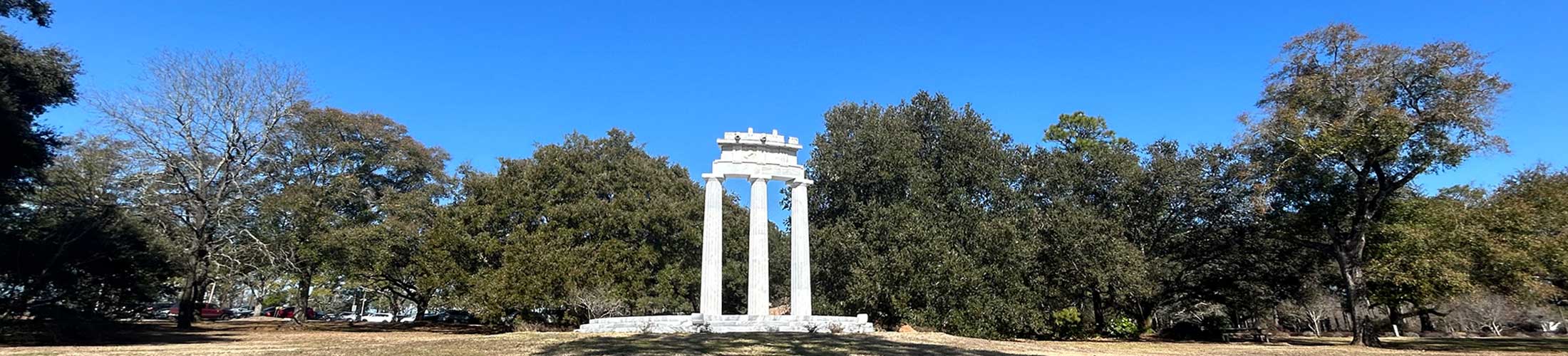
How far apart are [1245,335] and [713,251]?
2339 centimetres

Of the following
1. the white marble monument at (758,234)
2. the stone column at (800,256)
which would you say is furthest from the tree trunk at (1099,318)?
the stone column at (800,256)

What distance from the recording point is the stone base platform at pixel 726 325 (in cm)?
2316

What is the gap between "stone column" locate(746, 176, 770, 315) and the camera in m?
26.4

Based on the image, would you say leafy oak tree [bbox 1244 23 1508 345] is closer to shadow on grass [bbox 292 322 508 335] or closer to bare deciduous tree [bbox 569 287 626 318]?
bare deciduous tree [bbox 569 287 626 318]

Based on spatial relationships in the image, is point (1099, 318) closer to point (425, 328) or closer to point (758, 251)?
point (758, 251)

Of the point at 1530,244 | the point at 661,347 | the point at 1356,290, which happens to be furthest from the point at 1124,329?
the point at 661,347

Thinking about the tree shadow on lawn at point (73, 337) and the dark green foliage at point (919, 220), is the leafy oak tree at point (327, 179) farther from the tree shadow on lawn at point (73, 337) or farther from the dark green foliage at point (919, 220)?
the dark green foliage at point (919, 220)

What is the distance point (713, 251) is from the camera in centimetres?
2659

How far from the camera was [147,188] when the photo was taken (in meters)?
27.8

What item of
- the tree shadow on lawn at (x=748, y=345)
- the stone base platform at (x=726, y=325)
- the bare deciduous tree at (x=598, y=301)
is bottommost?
the tree shadow on lawn at (x=748, y=345)

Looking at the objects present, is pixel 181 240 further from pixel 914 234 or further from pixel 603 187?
pixel 914 234

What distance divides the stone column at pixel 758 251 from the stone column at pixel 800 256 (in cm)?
107

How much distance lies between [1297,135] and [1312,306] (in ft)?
59.7

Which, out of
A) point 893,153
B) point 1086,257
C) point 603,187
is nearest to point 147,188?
point 603,187
